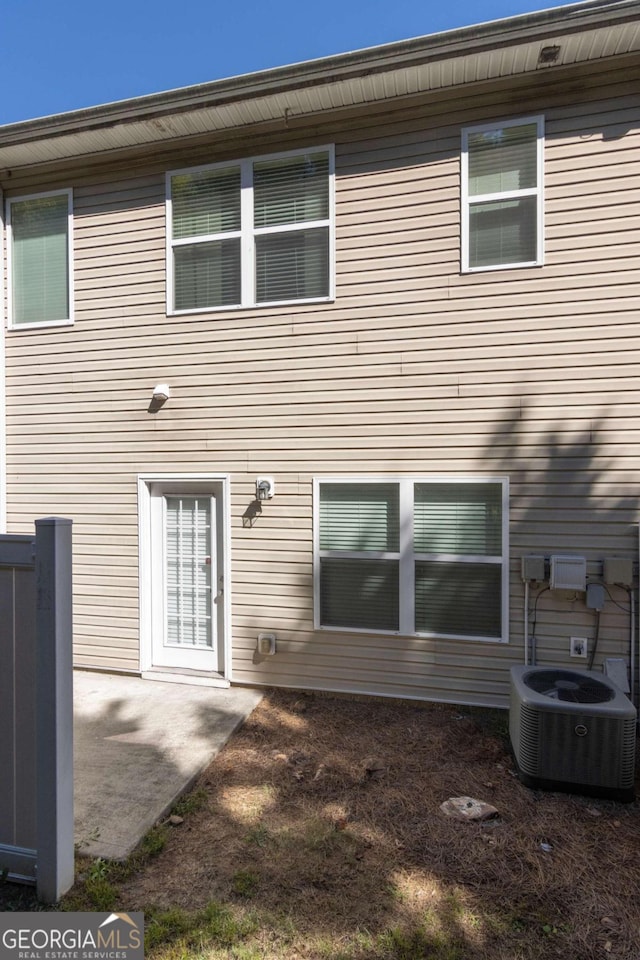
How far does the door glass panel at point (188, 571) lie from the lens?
17.5ft

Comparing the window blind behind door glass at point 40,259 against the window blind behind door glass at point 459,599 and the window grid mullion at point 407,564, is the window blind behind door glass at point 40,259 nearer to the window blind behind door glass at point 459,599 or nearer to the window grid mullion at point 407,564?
the window grid mullion at point 407,564

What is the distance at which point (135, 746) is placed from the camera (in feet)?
13.1

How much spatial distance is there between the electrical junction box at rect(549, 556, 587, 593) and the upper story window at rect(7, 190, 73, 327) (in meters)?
5.41

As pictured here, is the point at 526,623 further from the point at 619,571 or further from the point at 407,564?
the point at 407,564

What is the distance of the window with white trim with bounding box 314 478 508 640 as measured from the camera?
4.55 metres

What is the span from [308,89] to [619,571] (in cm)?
475

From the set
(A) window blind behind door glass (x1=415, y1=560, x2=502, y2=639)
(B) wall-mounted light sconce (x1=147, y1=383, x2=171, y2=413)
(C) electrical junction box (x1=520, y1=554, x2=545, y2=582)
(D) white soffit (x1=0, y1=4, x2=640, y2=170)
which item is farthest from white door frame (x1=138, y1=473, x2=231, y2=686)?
(D) white soffit (x1=0, y1=4, x2=640, y2=170)

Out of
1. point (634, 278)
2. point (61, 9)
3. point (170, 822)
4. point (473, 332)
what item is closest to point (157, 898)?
point (170, 822)

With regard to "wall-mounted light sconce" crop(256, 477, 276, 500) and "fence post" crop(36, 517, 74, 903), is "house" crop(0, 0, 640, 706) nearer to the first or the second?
"wall-mounted light sconce" crop(256, 477, 276, 500)

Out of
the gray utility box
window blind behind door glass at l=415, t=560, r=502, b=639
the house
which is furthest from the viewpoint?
window blind behind door glass at l=415, t=560, r=502, b=639

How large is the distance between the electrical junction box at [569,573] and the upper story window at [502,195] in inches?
98.1

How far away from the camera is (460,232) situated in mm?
4574

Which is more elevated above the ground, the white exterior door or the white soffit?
the white soffit

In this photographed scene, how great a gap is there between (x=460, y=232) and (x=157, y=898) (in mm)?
5089
